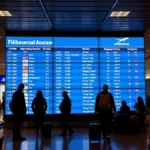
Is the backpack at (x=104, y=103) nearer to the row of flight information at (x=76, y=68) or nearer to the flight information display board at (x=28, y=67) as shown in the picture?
the row of flight information at (x=76, y=68)

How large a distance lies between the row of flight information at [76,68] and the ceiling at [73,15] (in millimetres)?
688

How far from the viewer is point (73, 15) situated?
467 inches

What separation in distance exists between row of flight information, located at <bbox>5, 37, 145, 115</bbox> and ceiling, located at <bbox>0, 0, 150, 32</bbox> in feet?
2.26

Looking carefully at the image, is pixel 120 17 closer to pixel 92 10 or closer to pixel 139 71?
pixel 92 10

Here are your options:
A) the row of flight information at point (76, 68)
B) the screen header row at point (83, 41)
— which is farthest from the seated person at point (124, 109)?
the screen header row at point (83, 41)

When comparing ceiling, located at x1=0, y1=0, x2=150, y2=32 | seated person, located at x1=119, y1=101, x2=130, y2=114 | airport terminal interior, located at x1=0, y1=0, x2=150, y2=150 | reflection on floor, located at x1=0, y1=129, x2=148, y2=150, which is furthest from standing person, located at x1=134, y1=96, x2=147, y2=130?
reflection on floor, located at x1=0, y1=129, x2=148, y2=150

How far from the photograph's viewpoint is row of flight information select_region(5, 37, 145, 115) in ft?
48.7

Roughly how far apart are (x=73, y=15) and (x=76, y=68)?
11.6 ft

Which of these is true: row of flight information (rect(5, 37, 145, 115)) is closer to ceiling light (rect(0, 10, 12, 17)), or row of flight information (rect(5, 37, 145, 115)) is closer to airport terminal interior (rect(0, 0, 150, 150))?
airport terminal interior (rect(0, 0, 150, 150))

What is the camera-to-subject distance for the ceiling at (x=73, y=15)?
1027 centimetres

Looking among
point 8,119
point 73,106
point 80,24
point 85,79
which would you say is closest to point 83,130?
point 73,106

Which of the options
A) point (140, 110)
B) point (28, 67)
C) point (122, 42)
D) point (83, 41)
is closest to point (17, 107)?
point (28, 67)

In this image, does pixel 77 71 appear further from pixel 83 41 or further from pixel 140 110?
pixel 140 110

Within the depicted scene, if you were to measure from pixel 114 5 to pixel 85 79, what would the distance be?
497 cm
